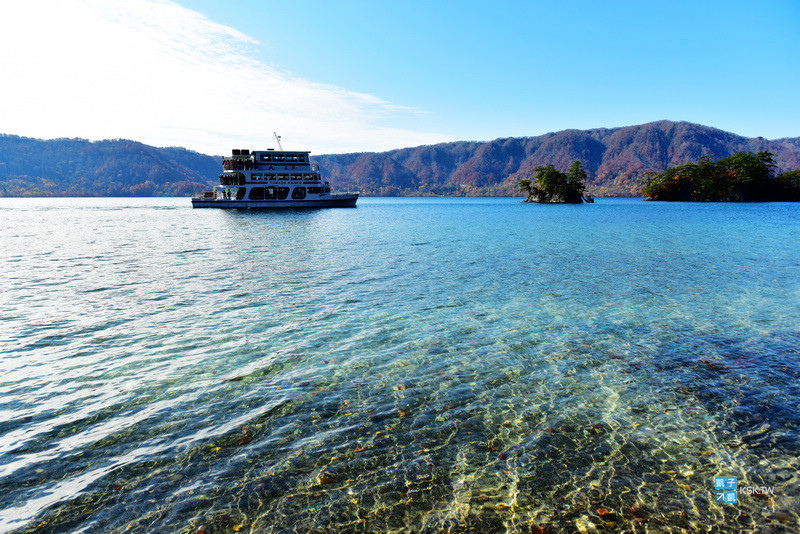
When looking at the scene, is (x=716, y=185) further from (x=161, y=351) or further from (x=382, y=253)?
(x=161, y=351)

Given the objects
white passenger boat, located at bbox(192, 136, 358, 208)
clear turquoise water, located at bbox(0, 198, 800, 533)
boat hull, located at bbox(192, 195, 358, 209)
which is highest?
white passenger boat, located at bbox(192, 136, 358, 208)

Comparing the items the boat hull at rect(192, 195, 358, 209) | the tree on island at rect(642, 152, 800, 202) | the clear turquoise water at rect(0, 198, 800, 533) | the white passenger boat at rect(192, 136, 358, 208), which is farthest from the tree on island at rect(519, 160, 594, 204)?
the clear turquoise water at rect(0, 198, 800, 533)

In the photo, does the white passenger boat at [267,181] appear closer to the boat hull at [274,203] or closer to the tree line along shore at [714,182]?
the boat hull at [274,203]

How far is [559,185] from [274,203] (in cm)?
9376

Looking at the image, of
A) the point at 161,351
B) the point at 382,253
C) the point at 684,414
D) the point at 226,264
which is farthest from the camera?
the point at 382,253

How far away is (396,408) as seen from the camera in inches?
282

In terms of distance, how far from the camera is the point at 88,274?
19.7m

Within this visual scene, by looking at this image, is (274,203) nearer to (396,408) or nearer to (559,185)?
(396,408)

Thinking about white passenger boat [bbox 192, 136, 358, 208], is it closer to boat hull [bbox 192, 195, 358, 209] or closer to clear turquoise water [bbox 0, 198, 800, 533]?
boat hull [bbox 192, 195, 358, 209]

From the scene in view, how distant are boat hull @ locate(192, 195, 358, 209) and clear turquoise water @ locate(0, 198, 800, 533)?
2928 inches

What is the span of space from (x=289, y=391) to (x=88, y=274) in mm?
18095

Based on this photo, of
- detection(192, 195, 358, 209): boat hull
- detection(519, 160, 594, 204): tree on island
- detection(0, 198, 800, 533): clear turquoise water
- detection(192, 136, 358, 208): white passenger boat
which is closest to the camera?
detection(0, 198, 800, 533): clear turquoise water

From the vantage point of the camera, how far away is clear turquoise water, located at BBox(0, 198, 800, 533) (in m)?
4.77

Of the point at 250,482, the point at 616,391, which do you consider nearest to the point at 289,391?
the point at 250,482
